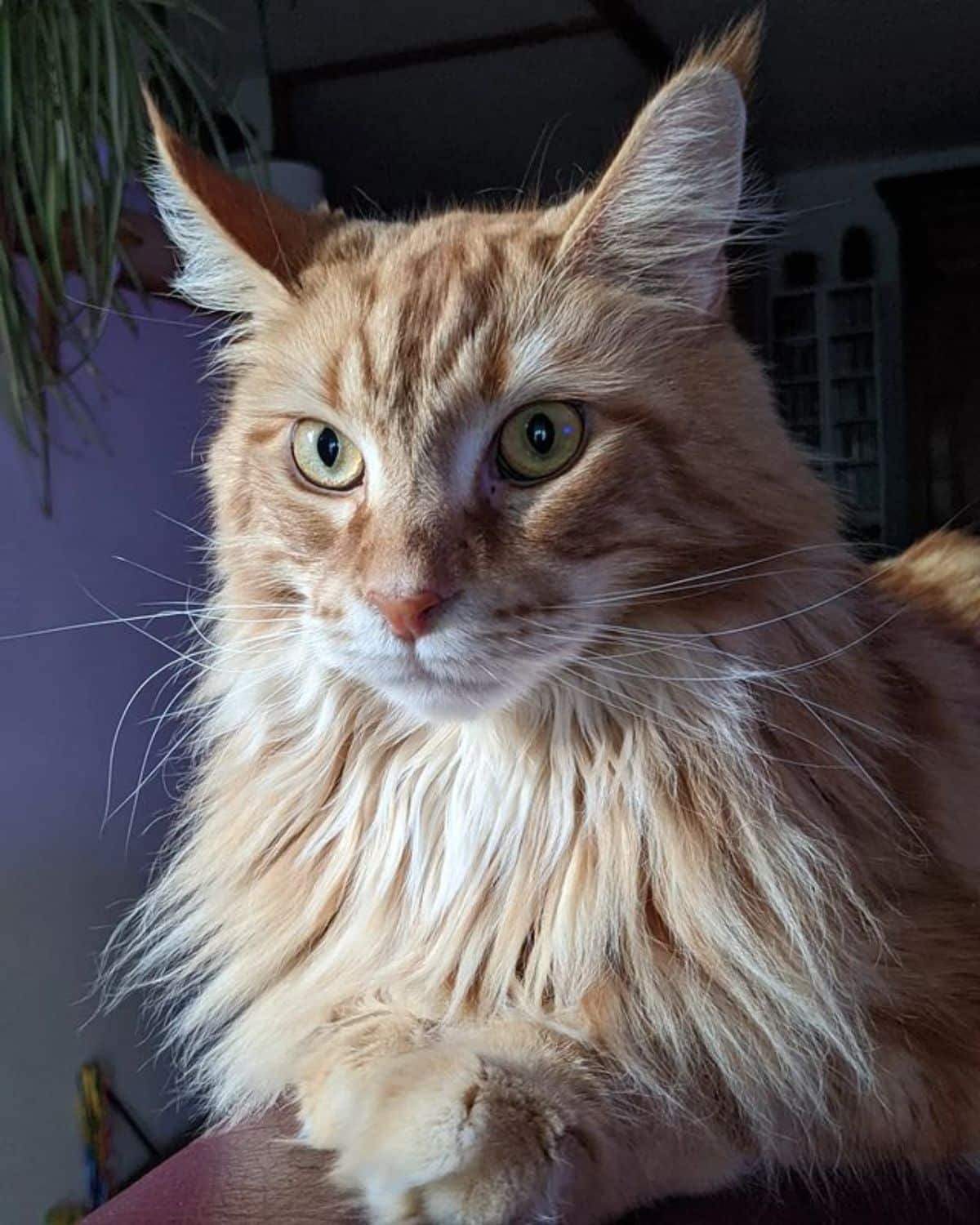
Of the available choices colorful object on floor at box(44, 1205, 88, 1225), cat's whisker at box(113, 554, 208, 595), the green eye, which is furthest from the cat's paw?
colorful object on floor at box(44, 1205, 88, 1225)

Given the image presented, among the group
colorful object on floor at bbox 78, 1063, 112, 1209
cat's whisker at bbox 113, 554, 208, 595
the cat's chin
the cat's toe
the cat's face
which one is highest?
the cat's face

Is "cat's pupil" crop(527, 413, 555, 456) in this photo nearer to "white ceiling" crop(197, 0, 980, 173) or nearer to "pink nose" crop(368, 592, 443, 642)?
"pink nose" crop(368, 592, 443, 642)

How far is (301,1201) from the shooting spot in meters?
0.81

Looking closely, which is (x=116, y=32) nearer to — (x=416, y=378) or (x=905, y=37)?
(x=416, y=378)

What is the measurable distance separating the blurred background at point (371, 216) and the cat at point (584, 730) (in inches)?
8.8

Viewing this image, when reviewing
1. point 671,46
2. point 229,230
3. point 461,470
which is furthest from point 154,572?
point 671,46

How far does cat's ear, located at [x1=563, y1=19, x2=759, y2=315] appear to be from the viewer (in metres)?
0.97

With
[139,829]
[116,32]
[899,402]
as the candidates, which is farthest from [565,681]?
[899,402]

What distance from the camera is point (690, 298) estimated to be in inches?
41.7

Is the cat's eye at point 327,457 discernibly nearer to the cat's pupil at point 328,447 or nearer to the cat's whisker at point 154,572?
the cat's pupil at point 328,447

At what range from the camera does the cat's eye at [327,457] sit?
1067 mm

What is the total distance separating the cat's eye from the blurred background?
0.93ft

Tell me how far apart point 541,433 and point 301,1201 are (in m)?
0.59

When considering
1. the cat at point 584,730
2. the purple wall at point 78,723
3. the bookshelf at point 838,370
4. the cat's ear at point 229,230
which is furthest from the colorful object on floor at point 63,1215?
the bookshelf at point 838,370
